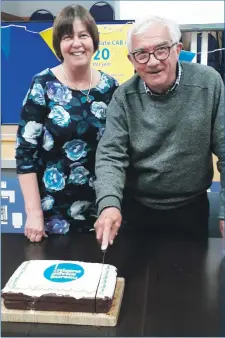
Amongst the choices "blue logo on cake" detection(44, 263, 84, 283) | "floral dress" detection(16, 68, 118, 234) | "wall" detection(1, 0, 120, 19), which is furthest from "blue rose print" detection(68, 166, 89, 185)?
"wall" detection(1, 0, 120, 19)

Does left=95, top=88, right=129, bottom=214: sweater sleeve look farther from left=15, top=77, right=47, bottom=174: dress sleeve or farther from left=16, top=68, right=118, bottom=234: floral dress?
left=15, top=77, right=47, bottom=174: dress sleeve

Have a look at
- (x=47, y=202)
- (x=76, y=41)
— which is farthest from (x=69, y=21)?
(x=47, y=202)

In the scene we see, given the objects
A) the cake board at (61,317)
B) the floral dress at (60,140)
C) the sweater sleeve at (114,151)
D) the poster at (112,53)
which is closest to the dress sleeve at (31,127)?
the floral dress at (60,140)

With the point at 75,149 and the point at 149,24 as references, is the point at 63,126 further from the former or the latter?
the point at 149,24

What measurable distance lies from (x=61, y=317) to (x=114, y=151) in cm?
54

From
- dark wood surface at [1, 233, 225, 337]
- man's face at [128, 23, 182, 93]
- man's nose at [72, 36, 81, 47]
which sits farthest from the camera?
man's nose at [72, 36, 81, 47]

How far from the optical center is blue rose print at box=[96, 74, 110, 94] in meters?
A: 1.31

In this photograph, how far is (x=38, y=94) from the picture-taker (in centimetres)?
125

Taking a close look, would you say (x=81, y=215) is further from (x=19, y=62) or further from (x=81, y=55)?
A: (x=19, y=62)

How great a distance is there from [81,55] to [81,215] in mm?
496

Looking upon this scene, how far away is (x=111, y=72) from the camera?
2021 mm

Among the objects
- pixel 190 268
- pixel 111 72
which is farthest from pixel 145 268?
pixel 111 72

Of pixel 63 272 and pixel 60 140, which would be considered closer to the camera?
pixel 63 272

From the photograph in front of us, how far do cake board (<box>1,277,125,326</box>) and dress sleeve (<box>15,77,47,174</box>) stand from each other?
1.89ft
